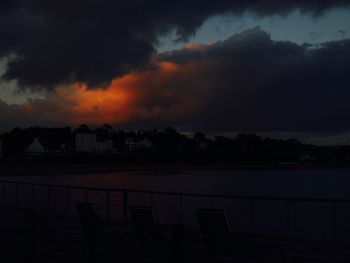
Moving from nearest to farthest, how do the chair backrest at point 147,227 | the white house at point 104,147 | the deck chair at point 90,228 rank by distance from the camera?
the deck chair at point 90,228, the chair backrest at point 147,227, the white house at point 104,147

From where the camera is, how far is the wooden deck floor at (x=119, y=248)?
35.7ft

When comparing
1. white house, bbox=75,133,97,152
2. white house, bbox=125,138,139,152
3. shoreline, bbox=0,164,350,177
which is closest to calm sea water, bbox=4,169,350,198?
shoreline, bbox=0,164,350,177

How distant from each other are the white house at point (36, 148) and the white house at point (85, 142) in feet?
34.4

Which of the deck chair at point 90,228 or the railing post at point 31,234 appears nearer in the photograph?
the railing post at point 31,234

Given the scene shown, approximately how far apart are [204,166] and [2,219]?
163500 millimetres

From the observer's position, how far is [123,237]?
14.0 metres

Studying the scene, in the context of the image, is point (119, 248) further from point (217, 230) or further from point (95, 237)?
point (217, 230)

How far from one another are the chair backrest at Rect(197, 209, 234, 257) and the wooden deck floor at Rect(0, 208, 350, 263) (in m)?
0.54

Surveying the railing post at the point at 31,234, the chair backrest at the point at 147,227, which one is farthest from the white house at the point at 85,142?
the railing post at the point at 31,234

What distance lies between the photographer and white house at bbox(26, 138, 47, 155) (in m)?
162

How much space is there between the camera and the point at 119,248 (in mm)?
12320

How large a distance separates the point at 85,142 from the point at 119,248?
166188 mm

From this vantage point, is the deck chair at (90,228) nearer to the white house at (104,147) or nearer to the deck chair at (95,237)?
the deck chair at (95,237)

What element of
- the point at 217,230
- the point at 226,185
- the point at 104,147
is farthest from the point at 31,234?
the point at 104,147
